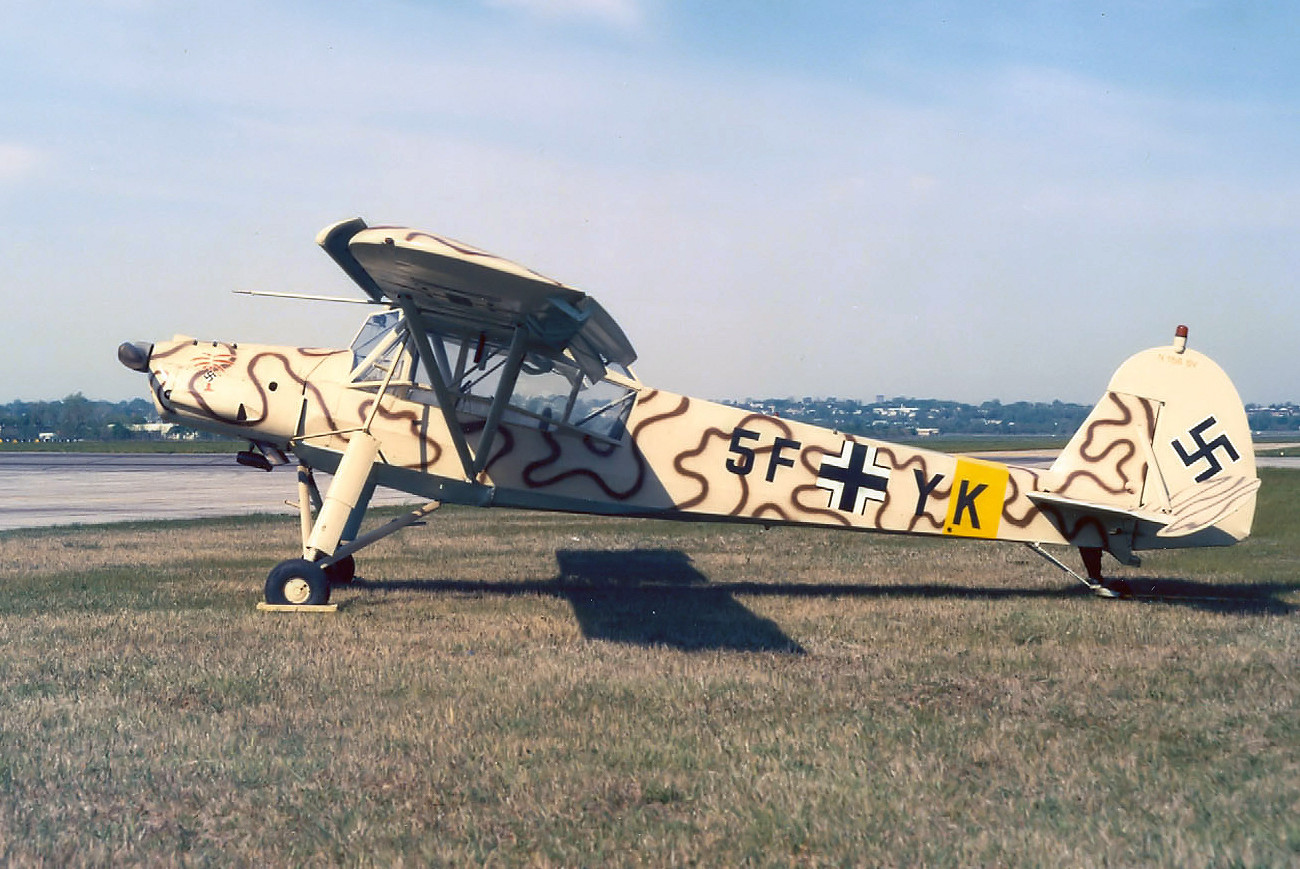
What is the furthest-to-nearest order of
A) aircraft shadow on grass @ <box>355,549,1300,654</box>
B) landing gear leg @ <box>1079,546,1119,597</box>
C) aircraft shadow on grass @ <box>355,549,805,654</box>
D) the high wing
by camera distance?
landing gear leg @ <box>1079,546,1119,597</box> → aircraft shadow on grass @ <box>355,549,1300,654</box> → aircraft shadow on grass @ <box>355,549,805,654</box> → the high wing

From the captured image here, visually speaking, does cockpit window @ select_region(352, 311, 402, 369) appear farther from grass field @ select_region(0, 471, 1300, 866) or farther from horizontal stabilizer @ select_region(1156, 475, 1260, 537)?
horizontal stabilizer @ select_region(1156, 475, 1260, 537)

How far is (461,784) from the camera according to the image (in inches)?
180

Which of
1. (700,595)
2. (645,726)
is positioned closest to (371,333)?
(700,595)

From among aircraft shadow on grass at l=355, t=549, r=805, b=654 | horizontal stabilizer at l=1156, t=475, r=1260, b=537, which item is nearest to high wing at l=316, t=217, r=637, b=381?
aircraft shadow on grass at l=355, t=549, r=805, b=654

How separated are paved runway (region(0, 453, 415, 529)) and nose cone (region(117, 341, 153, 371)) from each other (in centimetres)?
640

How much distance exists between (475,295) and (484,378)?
196 cm

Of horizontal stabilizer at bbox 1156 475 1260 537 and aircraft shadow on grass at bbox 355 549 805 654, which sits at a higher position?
horizontal stabilizer at bbox 1156 475 1260 537

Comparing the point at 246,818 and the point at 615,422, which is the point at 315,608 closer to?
the point at 615,422

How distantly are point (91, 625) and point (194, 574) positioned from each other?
10.9 feet

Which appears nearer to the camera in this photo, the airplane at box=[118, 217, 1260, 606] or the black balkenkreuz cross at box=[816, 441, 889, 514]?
the airplane at box=[118, 217, 1260, 606]

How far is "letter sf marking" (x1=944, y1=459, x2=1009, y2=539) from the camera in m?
10.4

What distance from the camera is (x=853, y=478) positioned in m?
10.3

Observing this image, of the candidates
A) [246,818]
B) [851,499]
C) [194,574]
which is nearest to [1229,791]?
[246,818]

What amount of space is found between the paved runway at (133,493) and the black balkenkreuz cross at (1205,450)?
11.9 m
